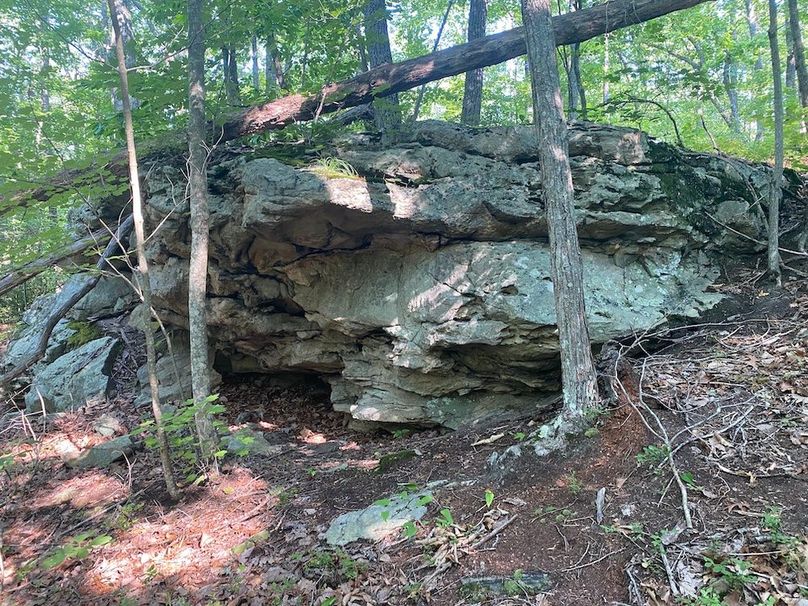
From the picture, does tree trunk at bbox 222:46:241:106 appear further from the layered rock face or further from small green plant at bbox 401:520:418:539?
small green plant at bbox 401:520:418:539

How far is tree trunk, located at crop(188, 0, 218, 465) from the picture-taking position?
18.2 ft

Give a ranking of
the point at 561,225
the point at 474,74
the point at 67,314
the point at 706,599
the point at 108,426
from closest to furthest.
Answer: the point at 706,599 → the point at 561,225 → the point at 108,426 → the point at 474,74 → the point at 67,314

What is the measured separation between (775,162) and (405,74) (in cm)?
514

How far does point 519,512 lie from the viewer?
3703 millimetres

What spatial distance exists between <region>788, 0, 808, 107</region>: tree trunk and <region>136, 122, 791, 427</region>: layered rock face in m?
1.35

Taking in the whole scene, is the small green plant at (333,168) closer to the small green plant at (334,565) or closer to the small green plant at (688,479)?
the small green plant at (334,565)

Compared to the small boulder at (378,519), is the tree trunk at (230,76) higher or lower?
higher

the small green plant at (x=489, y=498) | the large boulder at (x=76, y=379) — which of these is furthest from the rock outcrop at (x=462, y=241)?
the large boulder at (x=76, y=379)

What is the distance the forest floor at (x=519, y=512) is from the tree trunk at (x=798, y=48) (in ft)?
10.6

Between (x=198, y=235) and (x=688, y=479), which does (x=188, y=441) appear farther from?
(x=688, y=479)

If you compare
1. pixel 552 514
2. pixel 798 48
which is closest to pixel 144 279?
pixel 552 514

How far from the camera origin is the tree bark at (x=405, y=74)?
22.4 feet

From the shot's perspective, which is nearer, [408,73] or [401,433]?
[401,433]

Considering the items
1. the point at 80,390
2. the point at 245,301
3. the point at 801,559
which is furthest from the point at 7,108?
the point at 801,559
